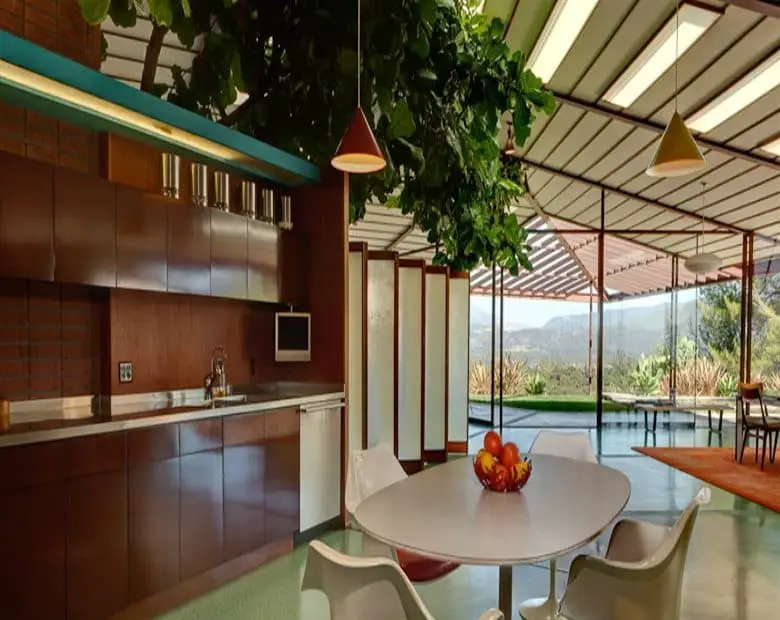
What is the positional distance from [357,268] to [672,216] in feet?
19.6

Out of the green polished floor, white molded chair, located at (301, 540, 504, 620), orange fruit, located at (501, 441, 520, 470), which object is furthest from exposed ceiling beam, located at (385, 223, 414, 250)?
white molded chair, located at (301, 540, 504, 620)

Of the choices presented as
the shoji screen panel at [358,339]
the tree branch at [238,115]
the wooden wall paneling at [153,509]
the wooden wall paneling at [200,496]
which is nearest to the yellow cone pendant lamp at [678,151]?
the shoji screen panel at [358,339]

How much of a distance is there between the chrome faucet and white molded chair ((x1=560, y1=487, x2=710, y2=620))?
2966mm

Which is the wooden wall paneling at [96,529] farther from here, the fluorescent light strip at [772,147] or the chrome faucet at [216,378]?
the fluorescent light strip at [772,147]

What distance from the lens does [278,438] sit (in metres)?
3.92

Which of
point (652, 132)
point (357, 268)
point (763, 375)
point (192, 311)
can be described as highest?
point (652, 132)

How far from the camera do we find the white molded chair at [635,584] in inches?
71.3

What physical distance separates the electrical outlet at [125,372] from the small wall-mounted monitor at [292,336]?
1.21m

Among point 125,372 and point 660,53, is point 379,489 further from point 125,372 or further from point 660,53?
point 660,53

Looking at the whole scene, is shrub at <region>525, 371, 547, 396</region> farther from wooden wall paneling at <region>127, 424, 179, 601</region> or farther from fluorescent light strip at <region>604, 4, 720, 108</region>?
wooden wall paneling at <region>127, 424, 179, 601</region>

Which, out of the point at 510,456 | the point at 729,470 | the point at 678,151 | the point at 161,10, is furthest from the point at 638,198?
the point at 161,10

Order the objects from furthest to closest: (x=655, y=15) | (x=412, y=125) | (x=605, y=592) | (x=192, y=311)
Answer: (x=655, y=15) < (x=192, y=311) < (x=412, y=125) < (x=605, y=592)

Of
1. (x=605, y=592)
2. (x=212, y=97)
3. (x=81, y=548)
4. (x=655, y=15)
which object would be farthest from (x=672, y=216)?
(x=81, y=548)

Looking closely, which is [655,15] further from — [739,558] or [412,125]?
→ [739,558]
